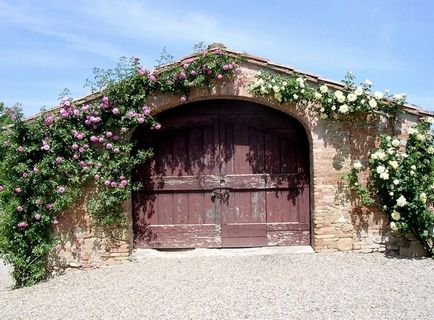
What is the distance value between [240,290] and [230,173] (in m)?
2.35

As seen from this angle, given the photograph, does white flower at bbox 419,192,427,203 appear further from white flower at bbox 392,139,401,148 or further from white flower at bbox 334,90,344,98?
white flower at bbox 334,90,344,98

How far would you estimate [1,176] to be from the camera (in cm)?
669

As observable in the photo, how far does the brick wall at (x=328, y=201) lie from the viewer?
6.75 meters

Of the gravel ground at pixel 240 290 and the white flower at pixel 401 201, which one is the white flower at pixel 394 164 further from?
the gravel ground at pixel 240 290

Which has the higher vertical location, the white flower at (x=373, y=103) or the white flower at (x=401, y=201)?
the white flower at (x=373, y=103)

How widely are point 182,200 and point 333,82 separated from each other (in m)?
3.11

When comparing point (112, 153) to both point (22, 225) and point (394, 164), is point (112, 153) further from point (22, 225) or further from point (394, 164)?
point (394, 164)

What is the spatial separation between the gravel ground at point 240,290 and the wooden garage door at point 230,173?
0.53 metres

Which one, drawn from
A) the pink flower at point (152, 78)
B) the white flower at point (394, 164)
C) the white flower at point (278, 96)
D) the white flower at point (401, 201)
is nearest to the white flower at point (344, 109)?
the white flower at point (278, 96)

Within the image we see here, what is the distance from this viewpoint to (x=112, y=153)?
671cm

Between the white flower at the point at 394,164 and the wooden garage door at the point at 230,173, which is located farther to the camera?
the wooden garage door at the point at 230,173

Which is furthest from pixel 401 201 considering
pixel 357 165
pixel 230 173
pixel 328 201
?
pixel 230 173

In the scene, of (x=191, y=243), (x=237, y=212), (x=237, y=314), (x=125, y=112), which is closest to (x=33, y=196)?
(x=125, y=112)

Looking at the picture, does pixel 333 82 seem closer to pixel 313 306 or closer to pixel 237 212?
pixel 237 212
